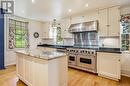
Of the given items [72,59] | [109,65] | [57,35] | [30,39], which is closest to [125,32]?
[109,65]

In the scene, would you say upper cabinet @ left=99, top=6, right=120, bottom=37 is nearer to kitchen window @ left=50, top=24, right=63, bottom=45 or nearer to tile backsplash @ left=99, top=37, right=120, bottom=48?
tile backsplash @ left=99, top=37, right=120, bottom=48

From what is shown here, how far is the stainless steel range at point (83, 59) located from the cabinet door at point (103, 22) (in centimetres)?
84

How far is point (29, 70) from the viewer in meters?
2.55

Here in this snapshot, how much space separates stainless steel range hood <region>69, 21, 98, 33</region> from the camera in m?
3.88

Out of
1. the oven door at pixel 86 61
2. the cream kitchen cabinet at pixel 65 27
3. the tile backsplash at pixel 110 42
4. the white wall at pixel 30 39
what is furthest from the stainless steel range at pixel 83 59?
the white wall at pixel 30 39

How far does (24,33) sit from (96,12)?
4.10 m

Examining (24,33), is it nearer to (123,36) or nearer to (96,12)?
Answer: (96,12)

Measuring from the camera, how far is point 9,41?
4.87 meters

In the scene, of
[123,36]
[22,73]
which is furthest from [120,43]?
[22,73]

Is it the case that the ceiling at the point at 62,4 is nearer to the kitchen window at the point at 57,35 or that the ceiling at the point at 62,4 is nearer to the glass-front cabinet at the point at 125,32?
the glass-front cabinet at the point at 125,32

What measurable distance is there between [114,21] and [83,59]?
6.02 feet

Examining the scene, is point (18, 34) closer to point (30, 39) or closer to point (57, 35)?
point (30, 39)

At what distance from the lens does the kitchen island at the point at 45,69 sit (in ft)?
6.77

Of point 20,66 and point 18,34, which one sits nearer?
point 20,66
